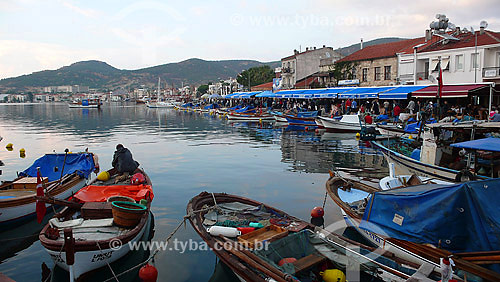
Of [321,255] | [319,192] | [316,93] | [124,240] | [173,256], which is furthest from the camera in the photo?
[316,93]

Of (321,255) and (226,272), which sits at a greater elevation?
(321,255)

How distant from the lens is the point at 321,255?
307 inches

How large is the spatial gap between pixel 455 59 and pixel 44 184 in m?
35.8

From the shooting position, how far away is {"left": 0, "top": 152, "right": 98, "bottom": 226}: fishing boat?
1141cm

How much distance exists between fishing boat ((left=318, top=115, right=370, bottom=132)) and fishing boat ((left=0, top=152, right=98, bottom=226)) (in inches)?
920

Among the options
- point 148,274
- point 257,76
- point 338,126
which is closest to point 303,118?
point 338,126

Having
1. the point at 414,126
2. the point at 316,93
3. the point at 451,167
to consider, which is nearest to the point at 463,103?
the point at 414,126

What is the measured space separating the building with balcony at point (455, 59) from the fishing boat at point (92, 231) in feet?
96.9

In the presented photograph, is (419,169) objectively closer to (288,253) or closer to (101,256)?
(288,253)

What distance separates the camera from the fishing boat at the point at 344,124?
110 feet

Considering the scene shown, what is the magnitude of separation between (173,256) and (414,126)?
67.4ft

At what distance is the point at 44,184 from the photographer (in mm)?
12109

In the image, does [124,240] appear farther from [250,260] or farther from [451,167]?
[451,167]

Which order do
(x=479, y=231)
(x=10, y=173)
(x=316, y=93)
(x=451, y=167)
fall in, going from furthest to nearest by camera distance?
(x=316, y=93), (x=10, y=173), (x=451, y=167), (x=479, y=231)
